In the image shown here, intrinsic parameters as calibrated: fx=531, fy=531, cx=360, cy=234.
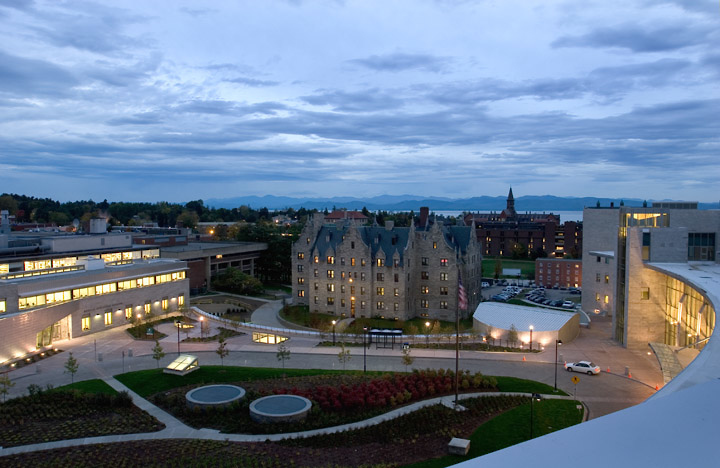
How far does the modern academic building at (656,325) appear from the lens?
4.68 m

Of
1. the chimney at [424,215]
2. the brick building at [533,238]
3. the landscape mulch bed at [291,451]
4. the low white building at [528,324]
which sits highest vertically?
the chimney at [424,215]

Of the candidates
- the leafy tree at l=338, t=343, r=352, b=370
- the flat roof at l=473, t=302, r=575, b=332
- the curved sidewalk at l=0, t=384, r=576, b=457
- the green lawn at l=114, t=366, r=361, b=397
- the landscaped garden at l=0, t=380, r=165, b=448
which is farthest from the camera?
the flat roof at l=473, t=302, r=575, b=332

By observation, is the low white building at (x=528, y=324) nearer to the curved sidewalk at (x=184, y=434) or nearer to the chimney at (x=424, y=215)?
the curved sidewalk at (x=184, y=434)

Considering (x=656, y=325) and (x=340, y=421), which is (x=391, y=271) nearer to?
(x=656, y=325)

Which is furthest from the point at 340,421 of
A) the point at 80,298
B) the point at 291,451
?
the point at 80,298

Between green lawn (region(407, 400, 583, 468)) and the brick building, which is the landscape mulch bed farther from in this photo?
the brick building

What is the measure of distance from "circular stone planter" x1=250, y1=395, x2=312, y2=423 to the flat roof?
28.6m

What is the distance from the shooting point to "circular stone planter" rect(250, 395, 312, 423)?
106ft

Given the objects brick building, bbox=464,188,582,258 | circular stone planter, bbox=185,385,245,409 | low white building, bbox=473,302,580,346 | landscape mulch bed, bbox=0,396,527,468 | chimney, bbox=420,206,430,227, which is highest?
chimney, bbox=420,206,430,227

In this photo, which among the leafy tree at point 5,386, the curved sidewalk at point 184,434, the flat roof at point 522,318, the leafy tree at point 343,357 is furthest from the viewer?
the flat roof at point 522,318

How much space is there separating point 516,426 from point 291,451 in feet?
44.3

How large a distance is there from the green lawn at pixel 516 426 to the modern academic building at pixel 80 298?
133 ft

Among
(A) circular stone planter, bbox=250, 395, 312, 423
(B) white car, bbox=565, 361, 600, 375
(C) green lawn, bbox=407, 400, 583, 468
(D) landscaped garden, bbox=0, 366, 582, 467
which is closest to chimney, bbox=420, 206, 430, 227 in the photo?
(B) white car, bbox=565, 361, 600, 375

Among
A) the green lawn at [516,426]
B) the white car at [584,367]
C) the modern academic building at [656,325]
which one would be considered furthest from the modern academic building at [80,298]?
the modern academic building at [656,325]
